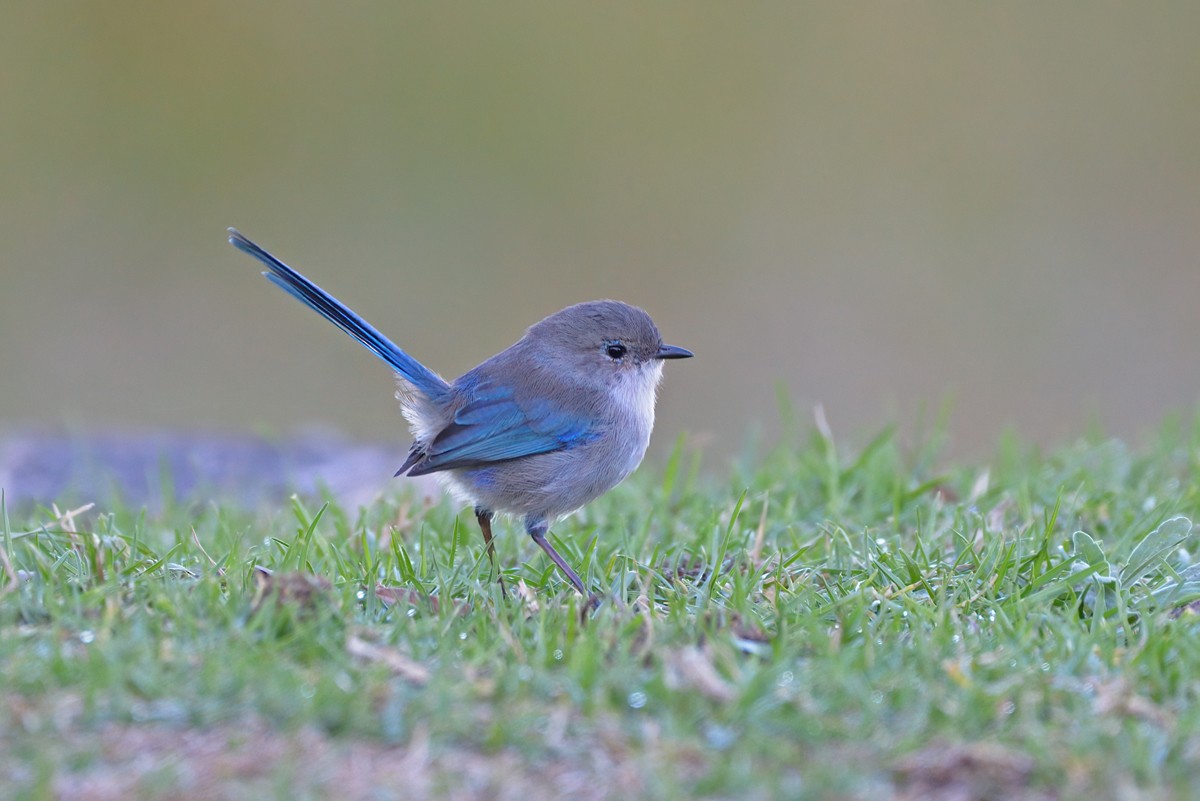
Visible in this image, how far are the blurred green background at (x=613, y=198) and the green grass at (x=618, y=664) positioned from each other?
7.32 meters

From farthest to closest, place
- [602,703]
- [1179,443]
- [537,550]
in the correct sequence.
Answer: [1179,443]
[537,550]
[602,703]

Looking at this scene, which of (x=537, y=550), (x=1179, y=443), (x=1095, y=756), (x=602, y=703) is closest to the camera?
(x=1095, y=756)

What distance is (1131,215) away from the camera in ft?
44.5

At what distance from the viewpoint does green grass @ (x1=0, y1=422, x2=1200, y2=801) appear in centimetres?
294

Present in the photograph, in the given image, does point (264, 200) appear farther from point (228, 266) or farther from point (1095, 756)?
point (1095, 756)

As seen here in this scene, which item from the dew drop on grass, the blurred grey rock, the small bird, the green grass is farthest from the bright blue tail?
the dew drop on grass

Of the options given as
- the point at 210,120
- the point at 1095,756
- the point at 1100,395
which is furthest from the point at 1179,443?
the point at 210,120

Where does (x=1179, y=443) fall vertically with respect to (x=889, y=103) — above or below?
below

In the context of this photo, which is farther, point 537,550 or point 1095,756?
point 537,550

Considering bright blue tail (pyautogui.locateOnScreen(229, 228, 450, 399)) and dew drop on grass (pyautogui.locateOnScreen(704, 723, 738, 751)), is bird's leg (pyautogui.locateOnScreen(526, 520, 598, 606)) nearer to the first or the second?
bright blue tail (pyautogui.locateOnScreen(229, 228, 450, 399))

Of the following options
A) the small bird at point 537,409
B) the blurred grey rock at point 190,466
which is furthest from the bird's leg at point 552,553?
the blurred grey rock at point 190,466

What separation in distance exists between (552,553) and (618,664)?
3.93 feet

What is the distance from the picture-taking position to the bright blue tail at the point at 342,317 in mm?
5296

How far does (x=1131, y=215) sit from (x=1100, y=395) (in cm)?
251
